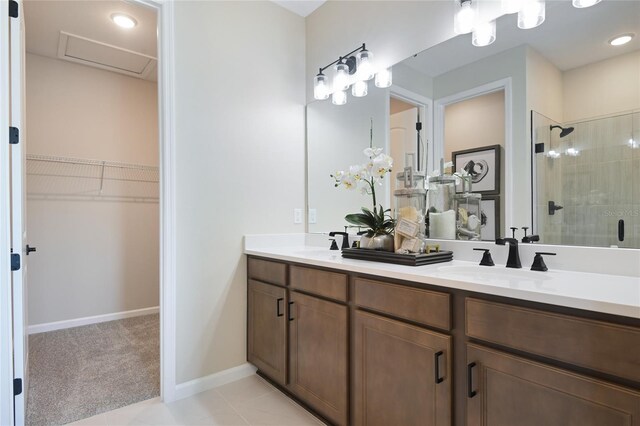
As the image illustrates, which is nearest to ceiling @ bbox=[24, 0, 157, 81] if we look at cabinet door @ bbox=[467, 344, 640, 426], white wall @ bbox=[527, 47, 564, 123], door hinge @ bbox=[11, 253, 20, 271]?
door hinge @ bbox=[11, 253, 20, 271]

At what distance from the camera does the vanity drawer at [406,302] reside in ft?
3.90

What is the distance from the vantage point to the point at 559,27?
1438 mm

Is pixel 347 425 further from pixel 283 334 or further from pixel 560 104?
pixel 560 104

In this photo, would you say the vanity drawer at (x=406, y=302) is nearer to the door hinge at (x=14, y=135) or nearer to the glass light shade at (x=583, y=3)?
the glass light shade at (x=583, y=3)

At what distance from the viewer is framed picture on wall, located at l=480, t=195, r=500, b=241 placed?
159 centimetres

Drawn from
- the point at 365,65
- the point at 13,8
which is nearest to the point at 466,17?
the point at 365,65

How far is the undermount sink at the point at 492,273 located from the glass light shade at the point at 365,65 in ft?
4.50

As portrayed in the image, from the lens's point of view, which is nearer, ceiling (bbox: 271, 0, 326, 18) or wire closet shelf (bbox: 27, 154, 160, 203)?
ceiling (bbox: 271, 0, 326, 18)

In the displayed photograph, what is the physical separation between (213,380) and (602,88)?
8.42 ft

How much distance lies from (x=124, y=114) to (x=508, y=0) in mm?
3726

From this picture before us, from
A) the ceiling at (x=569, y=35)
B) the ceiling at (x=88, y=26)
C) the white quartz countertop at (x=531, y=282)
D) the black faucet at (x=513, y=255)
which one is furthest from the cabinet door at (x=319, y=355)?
the ceiling at (x=88, y=26)

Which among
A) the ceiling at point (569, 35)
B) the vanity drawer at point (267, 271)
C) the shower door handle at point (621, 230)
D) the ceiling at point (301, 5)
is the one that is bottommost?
the vanity drawer at point (267, 271)

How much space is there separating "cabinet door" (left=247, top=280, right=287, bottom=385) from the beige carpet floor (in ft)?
2.18

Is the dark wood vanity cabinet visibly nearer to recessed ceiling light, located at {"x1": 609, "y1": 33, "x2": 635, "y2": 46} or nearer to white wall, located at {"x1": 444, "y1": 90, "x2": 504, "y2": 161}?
white wall, located at {"x1": 444, "y1": 90, "x2": 504, "y2": 161}
